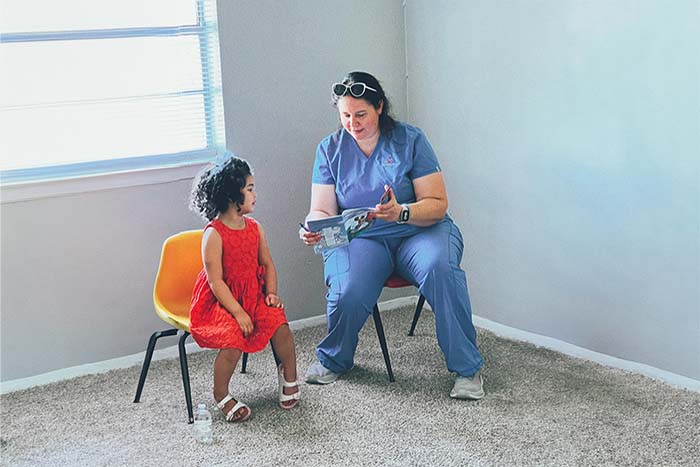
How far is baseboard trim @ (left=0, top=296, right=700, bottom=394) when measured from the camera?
297 centimetres

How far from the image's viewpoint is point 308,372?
312cm

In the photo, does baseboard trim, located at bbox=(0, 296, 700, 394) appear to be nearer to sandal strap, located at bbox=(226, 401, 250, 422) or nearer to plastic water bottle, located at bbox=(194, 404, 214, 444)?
plastic water bottle, located at bbox=(194, 404, 214, 444)

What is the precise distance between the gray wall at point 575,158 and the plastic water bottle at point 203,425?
1379 millimetres

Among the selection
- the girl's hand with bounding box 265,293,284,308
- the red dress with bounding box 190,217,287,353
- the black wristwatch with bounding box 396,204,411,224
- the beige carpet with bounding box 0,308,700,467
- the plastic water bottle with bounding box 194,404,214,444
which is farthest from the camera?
the black wristwatch with bounding box 396,204,411,224

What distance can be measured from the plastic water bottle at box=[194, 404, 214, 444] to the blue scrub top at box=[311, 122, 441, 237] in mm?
856

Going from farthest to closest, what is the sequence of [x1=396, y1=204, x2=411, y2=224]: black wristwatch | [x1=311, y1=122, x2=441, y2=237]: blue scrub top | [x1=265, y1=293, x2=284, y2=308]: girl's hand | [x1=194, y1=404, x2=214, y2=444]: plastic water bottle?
1. [x1=311, y1=122, x2=441, y2=237]: blue scrub top
2. [x1=396, y1=204, x2=411, y2=224]: black wristwatch
3. [x1=265, y1=293, x2=284, y2=308]: girl's hand
4. [x1=194, y1=404, x2=214, y2=444]: plastic water bottle

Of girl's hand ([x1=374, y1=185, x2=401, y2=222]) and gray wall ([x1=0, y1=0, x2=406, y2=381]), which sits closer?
girl's hand ([x1=374, y1=185, x2=401, y2=222])

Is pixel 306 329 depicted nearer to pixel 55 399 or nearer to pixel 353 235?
pixel 353 235

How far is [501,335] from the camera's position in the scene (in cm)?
355

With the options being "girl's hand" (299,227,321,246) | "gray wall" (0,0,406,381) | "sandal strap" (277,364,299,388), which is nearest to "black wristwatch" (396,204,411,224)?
"girl's hand" (299,227,321,246)

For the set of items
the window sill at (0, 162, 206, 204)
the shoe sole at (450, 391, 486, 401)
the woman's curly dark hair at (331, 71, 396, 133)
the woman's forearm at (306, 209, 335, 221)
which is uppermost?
the woman's curly dark hair at (331, 71, 396, 133)

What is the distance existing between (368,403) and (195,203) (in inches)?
34.6

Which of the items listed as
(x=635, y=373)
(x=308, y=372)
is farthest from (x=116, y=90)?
(x=635, y=373)

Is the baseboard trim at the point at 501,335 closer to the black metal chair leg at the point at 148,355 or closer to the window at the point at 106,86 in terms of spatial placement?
the black metal chair leg at the point at 148,355
